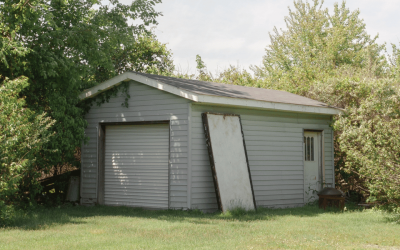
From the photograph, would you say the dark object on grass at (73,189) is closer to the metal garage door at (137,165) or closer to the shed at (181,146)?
the shed at (181,146)

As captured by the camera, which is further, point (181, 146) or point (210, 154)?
point (181, 146)

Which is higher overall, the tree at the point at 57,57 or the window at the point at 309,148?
the tree at the point at 57,57

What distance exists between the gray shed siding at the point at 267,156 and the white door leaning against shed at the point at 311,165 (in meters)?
0.35

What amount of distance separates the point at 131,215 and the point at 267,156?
174 inches

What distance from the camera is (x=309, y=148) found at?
1517 centimetres

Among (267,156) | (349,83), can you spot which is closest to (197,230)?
(267,156)

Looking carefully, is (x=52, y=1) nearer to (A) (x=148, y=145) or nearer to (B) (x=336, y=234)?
(A) (x=148, y=145)

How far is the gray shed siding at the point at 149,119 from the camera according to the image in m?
11.9

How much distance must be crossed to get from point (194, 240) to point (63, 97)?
268 inches

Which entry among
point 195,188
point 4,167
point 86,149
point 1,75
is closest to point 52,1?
point 1,75

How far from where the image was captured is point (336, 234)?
8680 mm

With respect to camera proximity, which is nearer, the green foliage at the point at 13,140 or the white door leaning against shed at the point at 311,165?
the green foliage at the point at 13,140

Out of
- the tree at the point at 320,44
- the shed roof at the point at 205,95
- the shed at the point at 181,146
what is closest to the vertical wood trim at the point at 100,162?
the shed at the point at 181,146

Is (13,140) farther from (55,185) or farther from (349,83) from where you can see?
(349,83)
